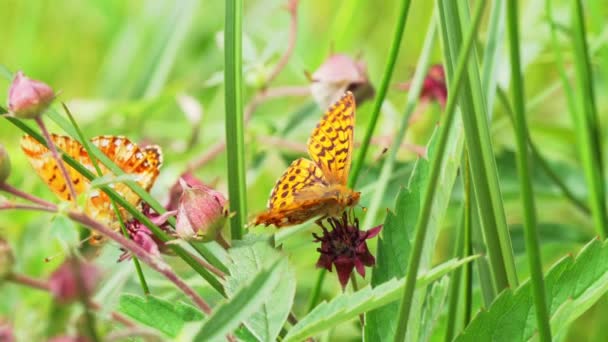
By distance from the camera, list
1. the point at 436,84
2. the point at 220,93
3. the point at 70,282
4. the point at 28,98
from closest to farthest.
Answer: the point at 70,282 → the point at 28,98 → the point at 436,84 → the point at 220,93

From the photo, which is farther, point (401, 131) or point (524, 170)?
point (401, 131)

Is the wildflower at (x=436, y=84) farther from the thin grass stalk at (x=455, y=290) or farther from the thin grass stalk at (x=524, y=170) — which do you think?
the thin grass stalk at (x=524, y=170)

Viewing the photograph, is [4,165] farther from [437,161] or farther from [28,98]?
[437,161]

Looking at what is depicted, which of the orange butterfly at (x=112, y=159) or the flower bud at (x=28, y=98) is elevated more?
the flower bud at (x=28, y=98)

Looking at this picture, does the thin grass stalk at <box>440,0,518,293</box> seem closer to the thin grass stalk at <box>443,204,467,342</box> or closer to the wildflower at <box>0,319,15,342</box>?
the thin grass stalk at <box>443,204,467,342</box>

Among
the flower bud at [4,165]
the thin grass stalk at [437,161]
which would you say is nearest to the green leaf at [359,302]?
the thin grass stalk at [437,161]

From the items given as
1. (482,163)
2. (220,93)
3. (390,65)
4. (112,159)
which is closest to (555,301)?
(482,163)
